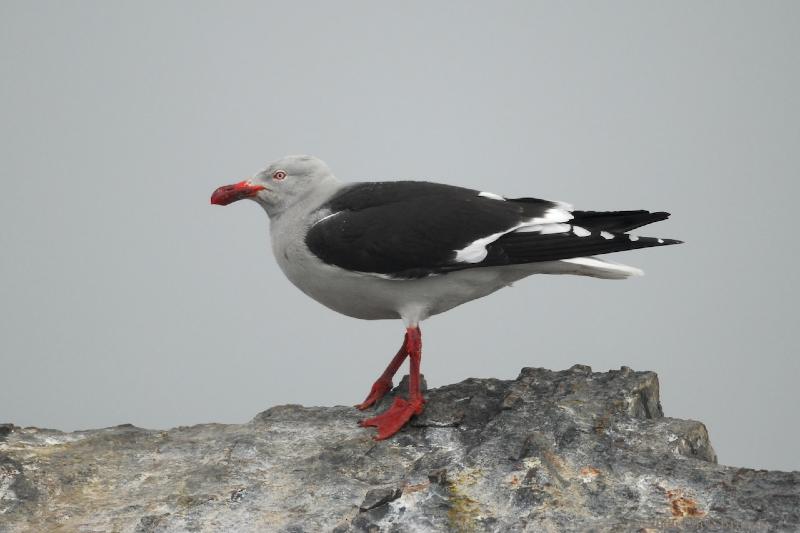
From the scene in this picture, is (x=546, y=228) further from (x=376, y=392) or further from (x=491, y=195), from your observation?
(x=376, y=392)

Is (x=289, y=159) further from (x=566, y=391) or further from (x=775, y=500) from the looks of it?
(x=775, y=500)

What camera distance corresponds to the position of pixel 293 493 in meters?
5.86

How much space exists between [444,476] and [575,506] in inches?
31.3

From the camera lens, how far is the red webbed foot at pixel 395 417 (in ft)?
21.2

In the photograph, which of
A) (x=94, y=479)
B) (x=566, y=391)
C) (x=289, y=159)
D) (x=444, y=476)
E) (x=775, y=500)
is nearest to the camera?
(x=775, y=500)

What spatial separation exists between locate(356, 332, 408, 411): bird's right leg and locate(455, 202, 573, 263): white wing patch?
115 centimetres

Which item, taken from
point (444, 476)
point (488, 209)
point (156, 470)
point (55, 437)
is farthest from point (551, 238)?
point (55, 437)

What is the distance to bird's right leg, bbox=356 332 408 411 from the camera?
7203mm

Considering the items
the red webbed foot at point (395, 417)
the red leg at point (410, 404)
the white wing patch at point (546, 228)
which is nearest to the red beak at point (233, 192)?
the red leg at point (410, 404)

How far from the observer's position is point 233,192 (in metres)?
6.97

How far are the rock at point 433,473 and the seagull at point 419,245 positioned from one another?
1.54 ft

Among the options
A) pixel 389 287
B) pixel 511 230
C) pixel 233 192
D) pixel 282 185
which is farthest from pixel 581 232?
pixel 233 192

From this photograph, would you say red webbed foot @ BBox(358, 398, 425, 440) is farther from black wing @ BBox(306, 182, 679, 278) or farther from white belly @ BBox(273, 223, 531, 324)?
black wing @ BBox(306, 182, 679, 278)

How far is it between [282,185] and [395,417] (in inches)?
73.5
